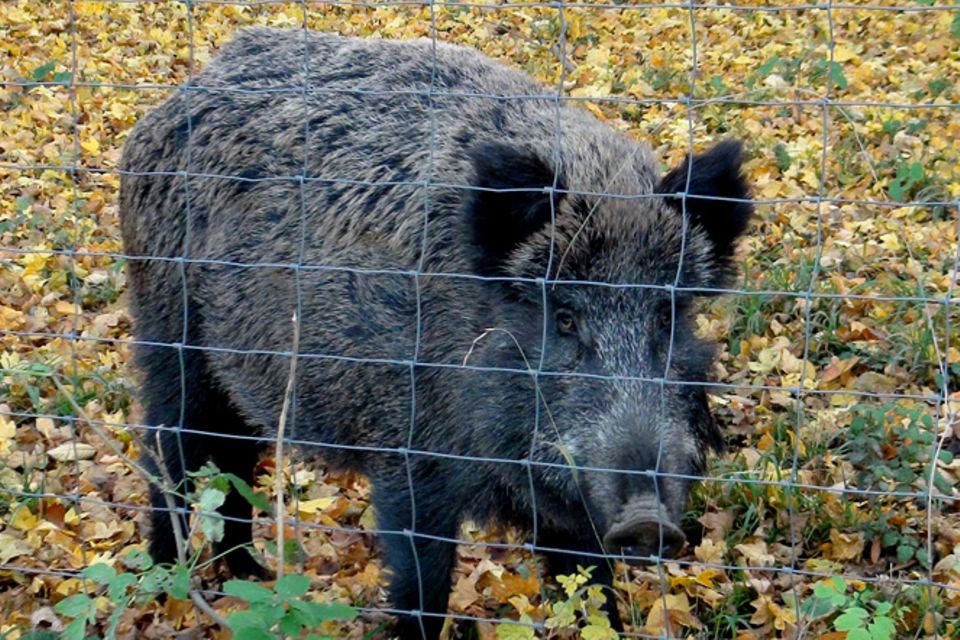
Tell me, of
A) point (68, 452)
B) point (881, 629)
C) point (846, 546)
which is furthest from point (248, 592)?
point (68, 452)

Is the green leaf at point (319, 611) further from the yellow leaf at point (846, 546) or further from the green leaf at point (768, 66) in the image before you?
the green leaf at point (768, 66)

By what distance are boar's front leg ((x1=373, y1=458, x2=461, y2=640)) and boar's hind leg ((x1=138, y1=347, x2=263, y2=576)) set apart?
74cm

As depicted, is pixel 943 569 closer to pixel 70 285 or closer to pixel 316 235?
pixel 316 235

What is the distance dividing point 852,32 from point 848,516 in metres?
6.44

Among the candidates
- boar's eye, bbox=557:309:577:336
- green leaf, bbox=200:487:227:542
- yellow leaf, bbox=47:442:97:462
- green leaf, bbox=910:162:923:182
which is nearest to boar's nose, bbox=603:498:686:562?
boar's eye, bbox=557:309:577:336

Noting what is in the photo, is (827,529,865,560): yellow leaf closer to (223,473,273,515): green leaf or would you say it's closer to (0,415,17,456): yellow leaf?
(223,473,273,515): green leaf

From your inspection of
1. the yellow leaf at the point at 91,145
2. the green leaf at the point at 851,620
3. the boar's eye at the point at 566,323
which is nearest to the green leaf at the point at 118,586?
the boar's eye at the point at 566,323

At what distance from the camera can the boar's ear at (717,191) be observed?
342 cm

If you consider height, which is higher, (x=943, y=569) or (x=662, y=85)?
(x=662, y=85)

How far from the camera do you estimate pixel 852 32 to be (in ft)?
31.2

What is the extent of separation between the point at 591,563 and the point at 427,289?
1047 mm

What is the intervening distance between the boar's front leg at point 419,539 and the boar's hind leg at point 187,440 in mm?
743

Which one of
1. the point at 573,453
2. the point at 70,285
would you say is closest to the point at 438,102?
the point at 573,453

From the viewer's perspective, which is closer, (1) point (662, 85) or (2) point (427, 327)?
(2) point (427, 327)
